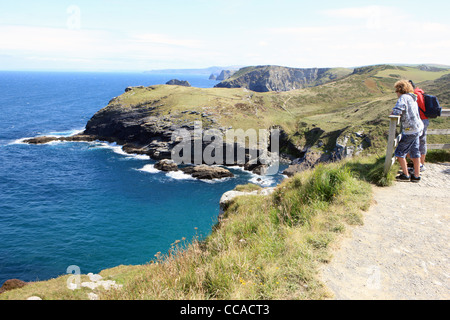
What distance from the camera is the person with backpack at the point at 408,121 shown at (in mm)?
9125

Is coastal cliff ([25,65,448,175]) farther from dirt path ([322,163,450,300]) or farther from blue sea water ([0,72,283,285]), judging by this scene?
Result: dirt path ([322,163,450,300])

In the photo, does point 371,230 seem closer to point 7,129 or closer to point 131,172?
point 131,172

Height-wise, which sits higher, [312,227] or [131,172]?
[312,227]

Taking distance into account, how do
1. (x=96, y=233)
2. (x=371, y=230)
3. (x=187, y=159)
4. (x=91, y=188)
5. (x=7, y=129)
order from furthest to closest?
1. (x=7, y=129)
2. (x=187, y=159)
3. (x=91, y=188)
4. (x=96, y=233)
5. (x=371, y=230)

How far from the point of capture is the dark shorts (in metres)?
9.45

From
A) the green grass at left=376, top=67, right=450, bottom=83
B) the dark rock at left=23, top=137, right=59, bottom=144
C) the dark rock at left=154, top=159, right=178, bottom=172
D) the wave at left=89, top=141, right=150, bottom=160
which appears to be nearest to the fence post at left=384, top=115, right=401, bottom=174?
the dark rock at left=154, top=159, right=178, bottom=172

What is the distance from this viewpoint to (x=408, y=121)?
9.23 m

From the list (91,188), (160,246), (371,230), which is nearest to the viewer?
(371,230)

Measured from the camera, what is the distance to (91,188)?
5197cm

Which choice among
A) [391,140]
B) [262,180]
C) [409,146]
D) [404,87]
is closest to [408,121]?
[391,140]

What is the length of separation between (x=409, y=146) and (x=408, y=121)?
38.7 inches

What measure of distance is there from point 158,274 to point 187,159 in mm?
66490

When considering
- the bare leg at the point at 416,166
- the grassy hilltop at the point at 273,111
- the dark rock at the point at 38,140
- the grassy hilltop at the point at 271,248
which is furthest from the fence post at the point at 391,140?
the dark rock at the point at 38,140

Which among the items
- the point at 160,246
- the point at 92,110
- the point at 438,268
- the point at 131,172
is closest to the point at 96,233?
the point at 160,246
